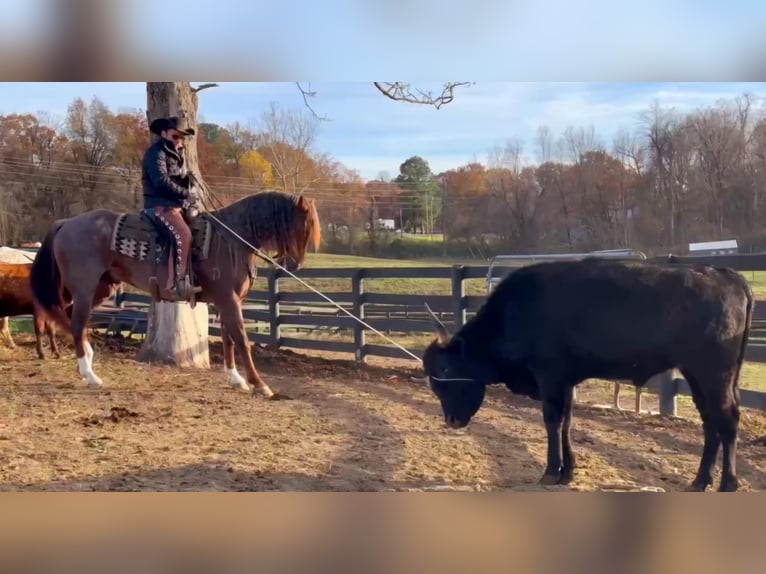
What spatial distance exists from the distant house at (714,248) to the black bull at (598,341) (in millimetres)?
284

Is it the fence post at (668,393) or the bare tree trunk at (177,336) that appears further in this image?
the bare tree trunk at (177,336)

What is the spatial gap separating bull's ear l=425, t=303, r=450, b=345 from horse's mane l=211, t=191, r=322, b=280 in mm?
726

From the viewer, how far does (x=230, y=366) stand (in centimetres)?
419

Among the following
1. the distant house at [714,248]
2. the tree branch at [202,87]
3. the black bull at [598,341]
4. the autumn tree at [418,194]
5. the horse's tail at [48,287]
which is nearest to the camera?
the black bull at [598,341]

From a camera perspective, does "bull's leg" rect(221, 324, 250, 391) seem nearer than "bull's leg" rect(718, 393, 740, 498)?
No

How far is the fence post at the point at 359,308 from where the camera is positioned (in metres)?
4.14

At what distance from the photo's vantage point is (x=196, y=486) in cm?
364

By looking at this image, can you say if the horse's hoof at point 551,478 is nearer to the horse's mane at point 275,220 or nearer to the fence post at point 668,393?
the fence post at point 668,393

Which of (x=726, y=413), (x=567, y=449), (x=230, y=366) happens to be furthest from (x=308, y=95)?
(x=726, y=413)

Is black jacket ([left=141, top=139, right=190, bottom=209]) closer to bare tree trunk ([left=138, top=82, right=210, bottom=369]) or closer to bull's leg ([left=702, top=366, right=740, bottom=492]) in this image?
bare tree trunk ([left=138, top=82, right=210, bottom=369])

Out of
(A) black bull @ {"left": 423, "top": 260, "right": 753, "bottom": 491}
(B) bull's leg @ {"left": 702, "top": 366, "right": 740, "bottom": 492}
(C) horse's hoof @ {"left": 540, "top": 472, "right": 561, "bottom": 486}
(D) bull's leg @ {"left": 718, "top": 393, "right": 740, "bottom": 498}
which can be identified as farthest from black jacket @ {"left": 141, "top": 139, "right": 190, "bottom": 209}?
(D) bull's leg @ {"left": 718, "top": 393, "right": 740, "bottom": 498}

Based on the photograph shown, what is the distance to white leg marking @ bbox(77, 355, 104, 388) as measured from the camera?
13.7 ft

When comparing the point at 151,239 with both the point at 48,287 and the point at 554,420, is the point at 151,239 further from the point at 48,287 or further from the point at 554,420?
the point at 554,420

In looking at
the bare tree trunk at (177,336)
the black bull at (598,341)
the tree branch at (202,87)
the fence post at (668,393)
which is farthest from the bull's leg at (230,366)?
the fence post at (668,393)
